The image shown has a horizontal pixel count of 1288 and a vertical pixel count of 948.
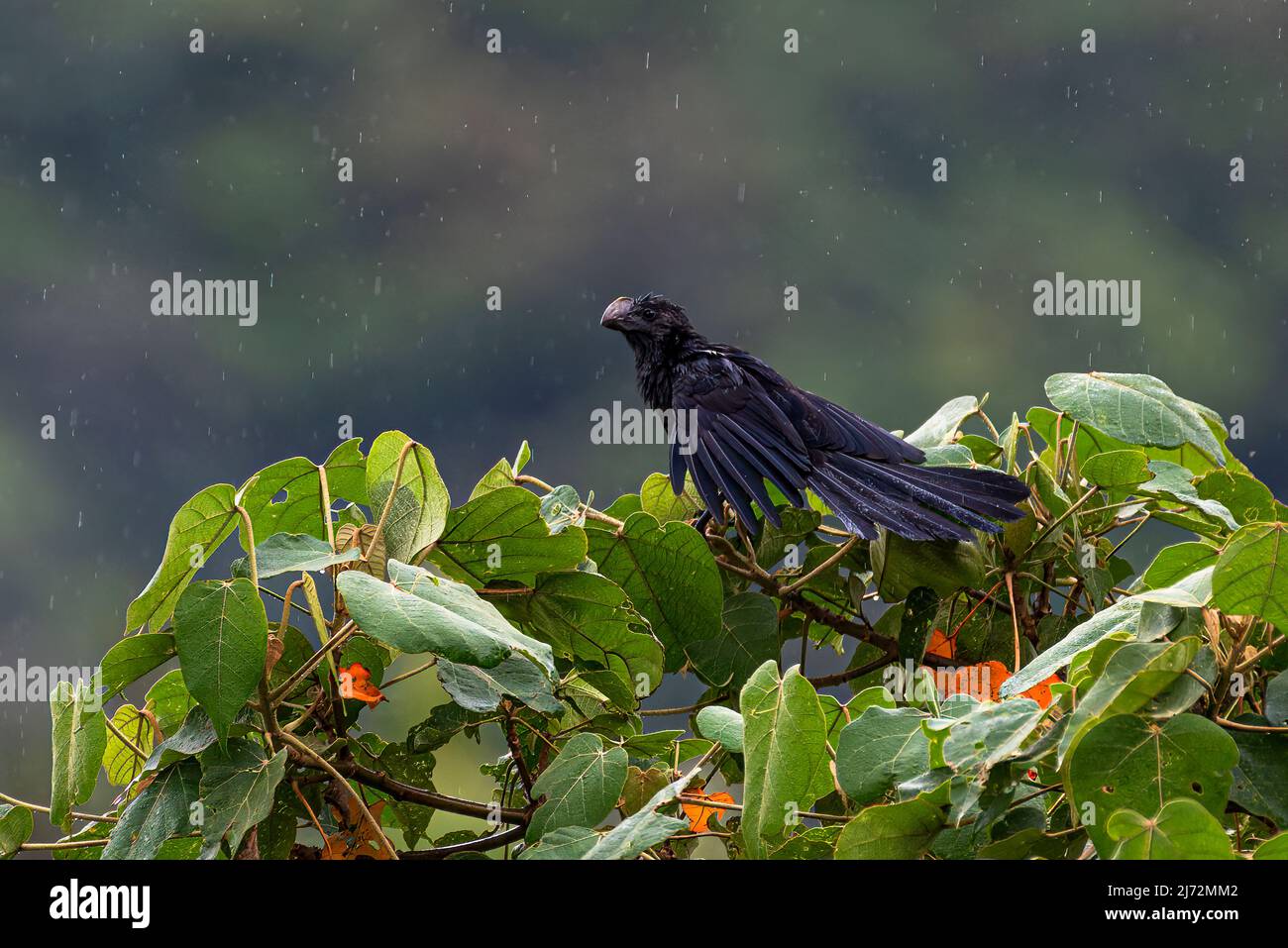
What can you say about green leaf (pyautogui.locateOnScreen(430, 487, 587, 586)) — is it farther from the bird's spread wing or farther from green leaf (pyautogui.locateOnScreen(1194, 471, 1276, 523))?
green leaf (pyautogui.locateOnScreen(1194, 471, 1276, 523))

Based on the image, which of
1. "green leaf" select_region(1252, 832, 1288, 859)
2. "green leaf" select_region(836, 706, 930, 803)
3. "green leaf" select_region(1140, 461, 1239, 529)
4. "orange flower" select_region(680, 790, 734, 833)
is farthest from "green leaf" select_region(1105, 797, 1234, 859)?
"green leaf" select_region(1140, 461, 1239, 529)

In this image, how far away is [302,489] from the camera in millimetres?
905

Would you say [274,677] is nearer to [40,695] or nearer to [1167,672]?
[40,695]

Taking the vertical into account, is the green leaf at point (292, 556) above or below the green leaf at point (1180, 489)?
below

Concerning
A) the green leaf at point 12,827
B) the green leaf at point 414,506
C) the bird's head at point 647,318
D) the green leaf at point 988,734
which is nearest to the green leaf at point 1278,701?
the green leaf at point 988,734

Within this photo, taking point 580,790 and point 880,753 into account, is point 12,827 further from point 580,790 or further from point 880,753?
point 880,753

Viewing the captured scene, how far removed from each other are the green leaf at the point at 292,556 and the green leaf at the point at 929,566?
0.39 m

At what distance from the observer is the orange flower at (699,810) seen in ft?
2.25

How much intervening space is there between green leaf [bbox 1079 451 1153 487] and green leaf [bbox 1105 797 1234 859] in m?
0.37

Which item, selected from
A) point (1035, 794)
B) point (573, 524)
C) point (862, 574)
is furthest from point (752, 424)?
point (1035, 794)

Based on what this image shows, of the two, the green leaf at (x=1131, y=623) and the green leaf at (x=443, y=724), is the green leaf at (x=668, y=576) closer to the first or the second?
the green leaf at (x=443, y=724)

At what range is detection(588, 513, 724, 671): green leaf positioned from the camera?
2.83 ft

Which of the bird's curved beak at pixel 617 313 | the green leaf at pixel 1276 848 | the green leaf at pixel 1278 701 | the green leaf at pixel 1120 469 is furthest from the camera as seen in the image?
the bird's curved beak at pixel 617 313

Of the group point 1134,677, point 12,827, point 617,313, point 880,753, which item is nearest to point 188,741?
point 12,827
